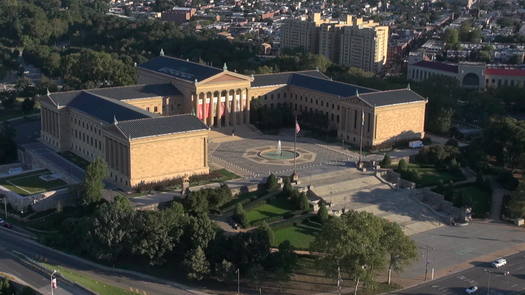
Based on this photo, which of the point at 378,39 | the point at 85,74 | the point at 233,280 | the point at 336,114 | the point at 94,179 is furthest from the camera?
the point at 378,39

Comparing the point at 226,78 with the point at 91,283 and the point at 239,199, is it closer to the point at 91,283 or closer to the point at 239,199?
the point at 239,199

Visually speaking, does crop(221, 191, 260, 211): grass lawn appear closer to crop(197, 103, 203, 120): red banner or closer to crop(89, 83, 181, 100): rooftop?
crop(197, 103, 203, 120): red banner

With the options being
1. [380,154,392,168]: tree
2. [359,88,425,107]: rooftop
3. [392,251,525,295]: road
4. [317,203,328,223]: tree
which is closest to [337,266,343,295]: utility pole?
[392,251,525,295]: road

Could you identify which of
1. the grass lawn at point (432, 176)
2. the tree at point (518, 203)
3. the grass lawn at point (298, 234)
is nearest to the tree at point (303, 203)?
the grass lawn at point (298, 234)

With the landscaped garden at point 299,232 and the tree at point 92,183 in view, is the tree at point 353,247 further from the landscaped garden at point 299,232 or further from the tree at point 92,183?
the tree at point 92,183

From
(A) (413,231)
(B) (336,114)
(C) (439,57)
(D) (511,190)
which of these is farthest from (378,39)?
(A) (413,231)

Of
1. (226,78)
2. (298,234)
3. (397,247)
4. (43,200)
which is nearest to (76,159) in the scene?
(43,200)

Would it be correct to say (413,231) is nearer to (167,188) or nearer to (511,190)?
(511,190)
